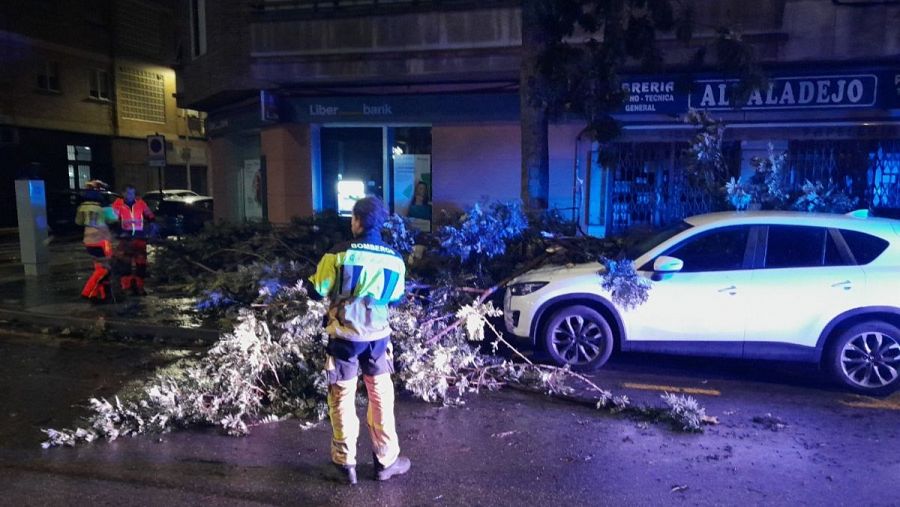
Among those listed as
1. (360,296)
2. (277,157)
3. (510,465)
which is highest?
(277,157)

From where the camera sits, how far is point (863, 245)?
6.19 metres

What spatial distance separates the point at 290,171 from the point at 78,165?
18.9 m

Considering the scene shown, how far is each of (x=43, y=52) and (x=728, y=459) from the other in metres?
29.9

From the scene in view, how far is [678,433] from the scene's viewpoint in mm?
5145

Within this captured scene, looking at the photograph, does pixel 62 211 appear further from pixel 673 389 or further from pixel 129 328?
pixel 673 389

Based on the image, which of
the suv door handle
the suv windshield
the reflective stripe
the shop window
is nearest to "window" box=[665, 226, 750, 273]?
the suv windshield

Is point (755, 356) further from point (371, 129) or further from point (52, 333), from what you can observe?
point (371, 129)

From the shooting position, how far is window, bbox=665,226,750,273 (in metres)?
6.38

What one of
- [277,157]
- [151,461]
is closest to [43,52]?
[277,157]

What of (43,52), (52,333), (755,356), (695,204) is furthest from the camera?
(43,52)

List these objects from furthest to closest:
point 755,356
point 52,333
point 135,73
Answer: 1. point 135,73
2. point 52,333
3. point 755,356

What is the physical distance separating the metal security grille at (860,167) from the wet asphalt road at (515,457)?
274 inches

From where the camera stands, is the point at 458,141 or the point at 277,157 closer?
the point at 458,141

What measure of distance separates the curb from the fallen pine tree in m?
0.39
